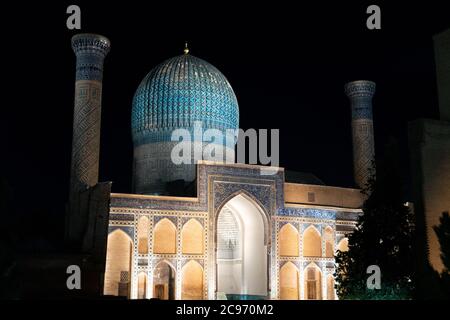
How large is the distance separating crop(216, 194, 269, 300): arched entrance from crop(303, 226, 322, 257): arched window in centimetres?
141

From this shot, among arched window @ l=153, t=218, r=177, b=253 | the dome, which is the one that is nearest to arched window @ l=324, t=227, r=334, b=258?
the dome

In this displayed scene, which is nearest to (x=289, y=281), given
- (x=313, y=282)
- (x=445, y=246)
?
(x=313, y=282)

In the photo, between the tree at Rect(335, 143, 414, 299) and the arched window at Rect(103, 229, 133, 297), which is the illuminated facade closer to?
the arched window at Rect(103, 229, 133, 297)

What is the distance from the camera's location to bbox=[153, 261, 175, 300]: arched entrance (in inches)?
650

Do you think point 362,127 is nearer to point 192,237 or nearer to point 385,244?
point 192,237

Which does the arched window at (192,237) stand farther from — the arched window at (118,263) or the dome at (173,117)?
the dome at (173,117)

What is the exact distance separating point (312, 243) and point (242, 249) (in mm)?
2212

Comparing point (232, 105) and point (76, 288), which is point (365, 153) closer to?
point (232, 105)

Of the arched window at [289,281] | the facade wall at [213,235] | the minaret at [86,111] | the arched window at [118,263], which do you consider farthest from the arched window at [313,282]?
the minaret at [86,111]

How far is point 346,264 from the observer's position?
480 inches

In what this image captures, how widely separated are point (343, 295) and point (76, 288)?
673cm

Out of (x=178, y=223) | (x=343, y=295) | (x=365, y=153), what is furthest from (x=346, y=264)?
(x=365, y=153)

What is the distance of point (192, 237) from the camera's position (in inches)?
662
